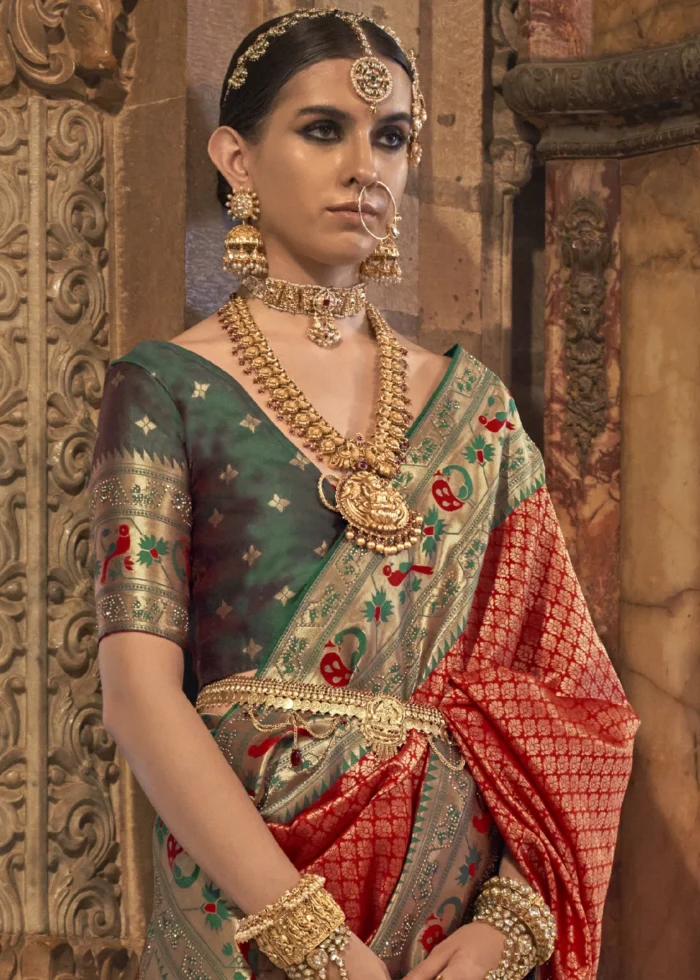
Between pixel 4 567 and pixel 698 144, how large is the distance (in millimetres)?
1463

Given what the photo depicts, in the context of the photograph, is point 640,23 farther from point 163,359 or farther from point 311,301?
point 163,359

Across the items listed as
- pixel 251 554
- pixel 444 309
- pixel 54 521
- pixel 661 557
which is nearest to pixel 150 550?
pixel 251 554

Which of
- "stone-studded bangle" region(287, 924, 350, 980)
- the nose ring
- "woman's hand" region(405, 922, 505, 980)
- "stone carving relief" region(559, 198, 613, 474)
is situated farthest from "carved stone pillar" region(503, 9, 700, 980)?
"stone-studded bangle" region(287, 924, 350, 980)

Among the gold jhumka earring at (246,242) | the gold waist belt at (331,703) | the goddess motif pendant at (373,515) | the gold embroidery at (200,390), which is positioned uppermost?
the gold jhumka earring at (246,242)

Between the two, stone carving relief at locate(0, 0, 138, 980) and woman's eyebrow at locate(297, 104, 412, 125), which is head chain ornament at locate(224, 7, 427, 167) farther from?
stone carving relief at locate(0, 0, 138, 980)

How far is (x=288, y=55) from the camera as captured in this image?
2260 mm

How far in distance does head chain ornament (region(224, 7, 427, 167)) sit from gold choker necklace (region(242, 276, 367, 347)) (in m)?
0.23

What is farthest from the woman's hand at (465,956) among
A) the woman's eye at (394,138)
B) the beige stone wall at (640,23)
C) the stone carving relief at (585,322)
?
the beige stone wall at (640,23)

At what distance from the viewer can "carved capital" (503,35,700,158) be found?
2938 millimetres

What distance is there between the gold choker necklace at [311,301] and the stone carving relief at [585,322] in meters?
0.85

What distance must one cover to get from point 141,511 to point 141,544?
44 millimetres

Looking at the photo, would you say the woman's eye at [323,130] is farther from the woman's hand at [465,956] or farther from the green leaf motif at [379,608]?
the woman's hand at [465,956]

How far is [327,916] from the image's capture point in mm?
1979

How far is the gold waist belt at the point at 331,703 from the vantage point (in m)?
2.11
